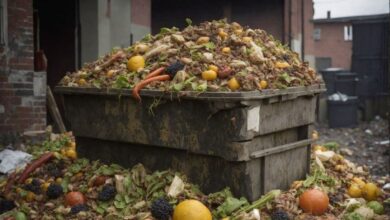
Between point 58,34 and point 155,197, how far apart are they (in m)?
6.37

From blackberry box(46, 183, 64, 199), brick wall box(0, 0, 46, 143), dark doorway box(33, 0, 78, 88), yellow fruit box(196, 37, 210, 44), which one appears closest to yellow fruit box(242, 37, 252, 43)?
yellow fruit box(196, 37, 210, 44)

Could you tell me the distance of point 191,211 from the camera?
3973mm

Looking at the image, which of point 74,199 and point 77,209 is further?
point 74,199

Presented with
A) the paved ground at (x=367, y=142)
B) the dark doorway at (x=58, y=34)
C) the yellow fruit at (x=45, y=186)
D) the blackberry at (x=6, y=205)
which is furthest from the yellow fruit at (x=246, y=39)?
the dark doorway at (x=58, y=34)

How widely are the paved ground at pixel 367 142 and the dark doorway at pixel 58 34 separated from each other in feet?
→ 18.7

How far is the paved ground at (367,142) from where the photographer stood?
9297mm

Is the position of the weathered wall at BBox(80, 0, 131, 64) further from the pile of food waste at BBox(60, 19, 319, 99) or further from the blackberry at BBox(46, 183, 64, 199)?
the blackberry at BBox(46, 183, 64, 199)

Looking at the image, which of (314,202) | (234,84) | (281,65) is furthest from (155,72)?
(314,202)

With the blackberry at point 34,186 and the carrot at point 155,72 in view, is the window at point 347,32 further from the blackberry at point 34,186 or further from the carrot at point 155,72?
the blackberry at point 34,186

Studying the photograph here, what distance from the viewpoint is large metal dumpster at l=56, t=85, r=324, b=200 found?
→ 4.19 metres

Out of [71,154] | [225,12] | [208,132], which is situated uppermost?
[225,12]

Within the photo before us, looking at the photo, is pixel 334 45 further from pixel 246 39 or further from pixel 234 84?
pixel 234 84

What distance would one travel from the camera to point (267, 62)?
4848 mm

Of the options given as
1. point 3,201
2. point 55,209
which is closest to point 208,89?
point 55,209
